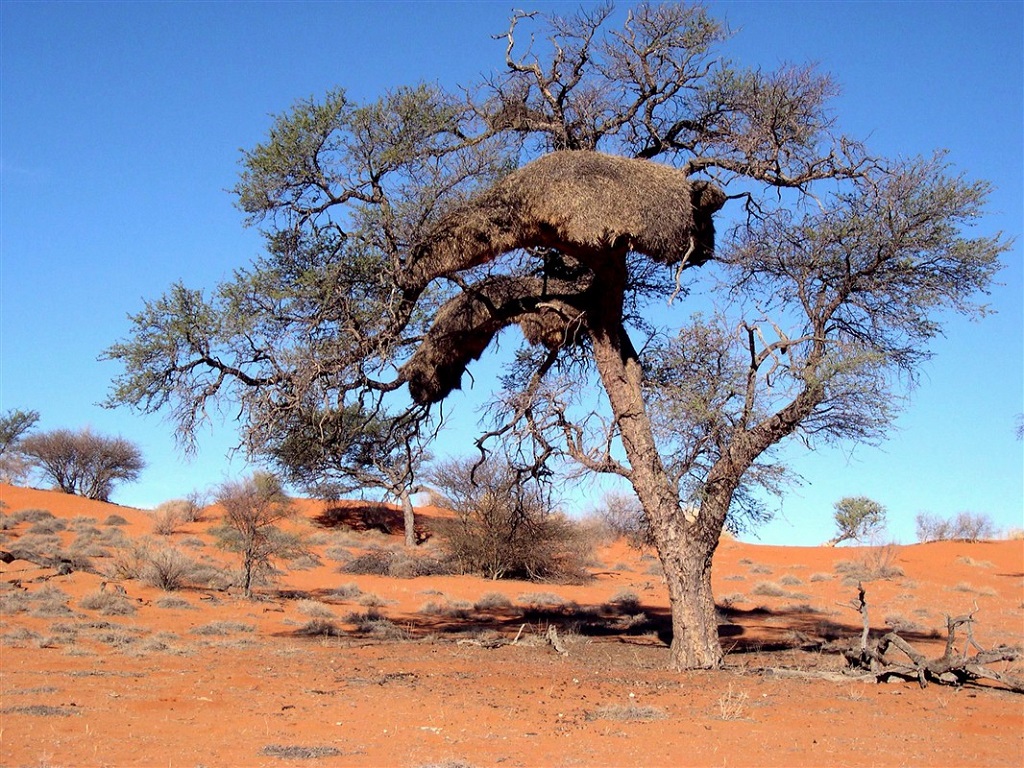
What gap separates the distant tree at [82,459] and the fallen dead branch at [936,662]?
141 feet

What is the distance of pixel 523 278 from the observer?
13781mm

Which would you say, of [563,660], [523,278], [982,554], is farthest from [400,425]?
[982,554]

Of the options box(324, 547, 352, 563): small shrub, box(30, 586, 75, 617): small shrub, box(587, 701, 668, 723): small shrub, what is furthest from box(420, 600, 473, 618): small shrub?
box(587, 701, 668, 723): small shrub

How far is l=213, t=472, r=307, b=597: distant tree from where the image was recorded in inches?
837

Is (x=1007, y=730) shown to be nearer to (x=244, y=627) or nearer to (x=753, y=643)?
(x=753, y=643)

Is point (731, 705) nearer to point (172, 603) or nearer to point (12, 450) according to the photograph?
point (172, 603)

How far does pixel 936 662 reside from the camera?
34.6ft

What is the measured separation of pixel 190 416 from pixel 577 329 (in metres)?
5.64

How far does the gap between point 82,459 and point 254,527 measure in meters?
29.9

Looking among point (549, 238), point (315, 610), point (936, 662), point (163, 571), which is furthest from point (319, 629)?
point (936, 662)

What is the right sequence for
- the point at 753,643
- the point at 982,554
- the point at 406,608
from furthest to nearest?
the point at 982,554 < the point at 406,608 < the point at 753,643

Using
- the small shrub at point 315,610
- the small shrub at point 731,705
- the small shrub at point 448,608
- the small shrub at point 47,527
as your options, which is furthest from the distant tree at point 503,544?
the small shrub at point 731,705

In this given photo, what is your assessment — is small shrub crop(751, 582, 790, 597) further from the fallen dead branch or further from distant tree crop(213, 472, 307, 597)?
the fallen dead branch

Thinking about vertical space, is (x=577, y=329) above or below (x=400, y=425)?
above
